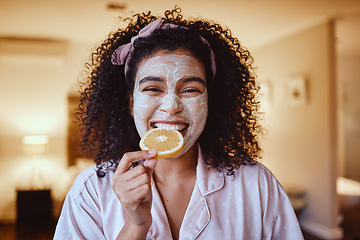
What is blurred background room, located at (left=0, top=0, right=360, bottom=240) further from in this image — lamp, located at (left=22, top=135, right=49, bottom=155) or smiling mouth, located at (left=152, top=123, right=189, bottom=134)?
smiling mouth, located at (left=152, top=123, right=189, bottom=134)

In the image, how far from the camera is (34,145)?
4.50 metres

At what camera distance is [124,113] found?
4.42ft

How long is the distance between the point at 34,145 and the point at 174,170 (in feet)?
12.5

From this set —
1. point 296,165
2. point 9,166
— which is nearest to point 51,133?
point 9,166

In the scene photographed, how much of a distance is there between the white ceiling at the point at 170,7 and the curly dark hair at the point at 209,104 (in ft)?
6.16

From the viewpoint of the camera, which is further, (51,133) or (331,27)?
(51,133)

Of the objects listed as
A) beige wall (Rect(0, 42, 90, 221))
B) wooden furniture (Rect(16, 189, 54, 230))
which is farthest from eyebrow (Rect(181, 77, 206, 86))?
beige wall (Rect(0, 42, 90, 221))

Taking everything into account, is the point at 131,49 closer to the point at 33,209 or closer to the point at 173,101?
the point at 173,101

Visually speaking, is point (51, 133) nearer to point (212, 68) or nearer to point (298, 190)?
point (298, 190)

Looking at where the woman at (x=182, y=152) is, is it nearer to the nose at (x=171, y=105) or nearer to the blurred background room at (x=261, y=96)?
the nose at (x=171, y=105)

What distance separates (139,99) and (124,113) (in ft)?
0.70

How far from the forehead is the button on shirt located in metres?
0.38

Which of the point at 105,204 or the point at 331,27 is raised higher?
the point at 331,27

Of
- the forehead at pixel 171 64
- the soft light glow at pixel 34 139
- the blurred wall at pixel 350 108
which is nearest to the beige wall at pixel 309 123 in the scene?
the blurred wall at pixel 350 108
